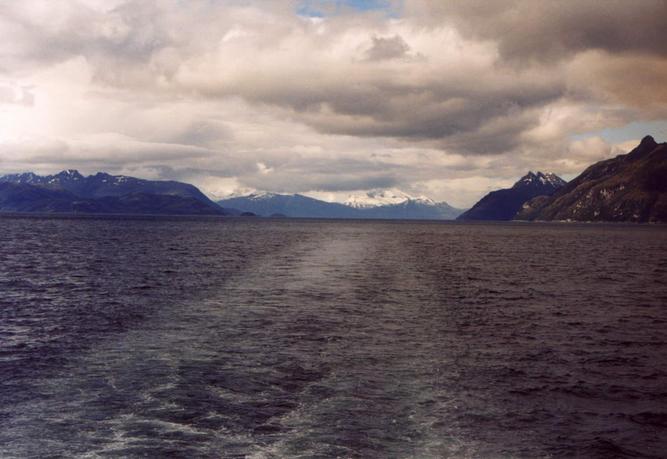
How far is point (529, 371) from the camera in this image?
31.5m

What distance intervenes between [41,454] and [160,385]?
8030mm

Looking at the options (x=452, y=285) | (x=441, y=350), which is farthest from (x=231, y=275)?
(x=441, y=350)

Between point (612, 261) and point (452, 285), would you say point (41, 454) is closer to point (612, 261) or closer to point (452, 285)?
point (452, 285)

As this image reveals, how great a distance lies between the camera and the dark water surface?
20609 mm

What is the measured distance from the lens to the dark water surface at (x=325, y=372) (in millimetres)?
20609

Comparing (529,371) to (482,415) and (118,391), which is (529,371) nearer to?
(482,415)

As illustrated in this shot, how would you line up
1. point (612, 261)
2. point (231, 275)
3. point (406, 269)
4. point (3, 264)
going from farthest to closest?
point (612, 261), point (406, 269), point (3, 264), point (231, 275)

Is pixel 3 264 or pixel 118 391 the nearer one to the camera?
pixel 118 391

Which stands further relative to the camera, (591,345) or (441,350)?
(591,345)

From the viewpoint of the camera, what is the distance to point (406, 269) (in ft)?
307

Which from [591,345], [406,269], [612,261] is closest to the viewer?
[591,345]

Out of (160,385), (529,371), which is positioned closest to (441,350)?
(529,371)

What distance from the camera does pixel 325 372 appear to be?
1153 inches

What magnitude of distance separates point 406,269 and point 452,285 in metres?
22.1
